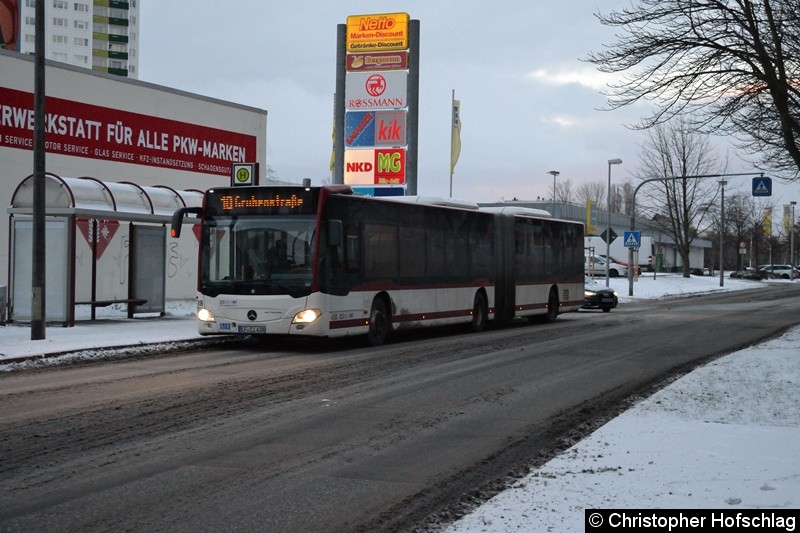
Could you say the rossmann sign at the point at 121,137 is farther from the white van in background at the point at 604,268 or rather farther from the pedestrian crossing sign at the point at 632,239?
the white van in background at the point at 604,268

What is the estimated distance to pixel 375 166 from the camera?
35.5 metres

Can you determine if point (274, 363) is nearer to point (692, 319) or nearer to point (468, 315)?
point (468, 315)

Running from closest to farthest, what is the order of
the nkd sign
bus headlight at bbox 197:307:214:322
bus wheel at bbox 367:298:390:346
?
bus headlight at bbox 197:307:214:322 → bus wheel at bbox 367:298:390:346 → the nkd sign

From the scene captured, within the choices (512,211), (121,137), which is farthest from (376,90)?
(512,211)

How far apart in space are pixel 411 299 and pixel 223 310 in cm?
454

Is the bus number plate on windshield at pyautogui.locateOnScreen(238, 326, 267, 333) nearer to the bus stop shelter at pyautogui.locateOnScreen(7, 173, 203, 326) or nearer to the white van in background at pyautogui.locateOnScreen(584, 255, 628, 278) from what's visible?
the bus stop shelter at pyautogui.locateOnScreen(7, 173, 203, 326)

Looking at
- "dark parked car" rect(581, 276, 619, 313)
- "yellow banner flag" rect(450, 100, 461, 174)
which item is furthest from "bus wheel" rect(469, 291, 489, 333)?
"yellow banner flag" rect(450, 100, 461, 174)

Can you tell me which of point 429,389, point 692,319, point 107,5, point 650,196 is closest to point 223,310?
point 429,389

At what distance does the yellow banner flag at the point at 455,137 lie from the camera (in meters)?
41.0

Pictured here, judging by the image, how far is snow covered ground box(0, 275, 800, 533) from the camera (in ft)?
21.4

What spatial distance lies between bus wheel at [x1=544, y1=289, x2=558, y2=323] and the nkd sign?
26.7 ft

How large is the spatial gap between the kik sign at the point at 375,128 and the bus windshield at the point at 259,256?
54.9 feet

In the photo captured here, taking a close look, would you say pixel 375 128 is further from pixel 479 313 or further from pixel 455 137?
pixel 479 313

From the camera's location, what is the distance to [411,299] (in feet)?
70.0
